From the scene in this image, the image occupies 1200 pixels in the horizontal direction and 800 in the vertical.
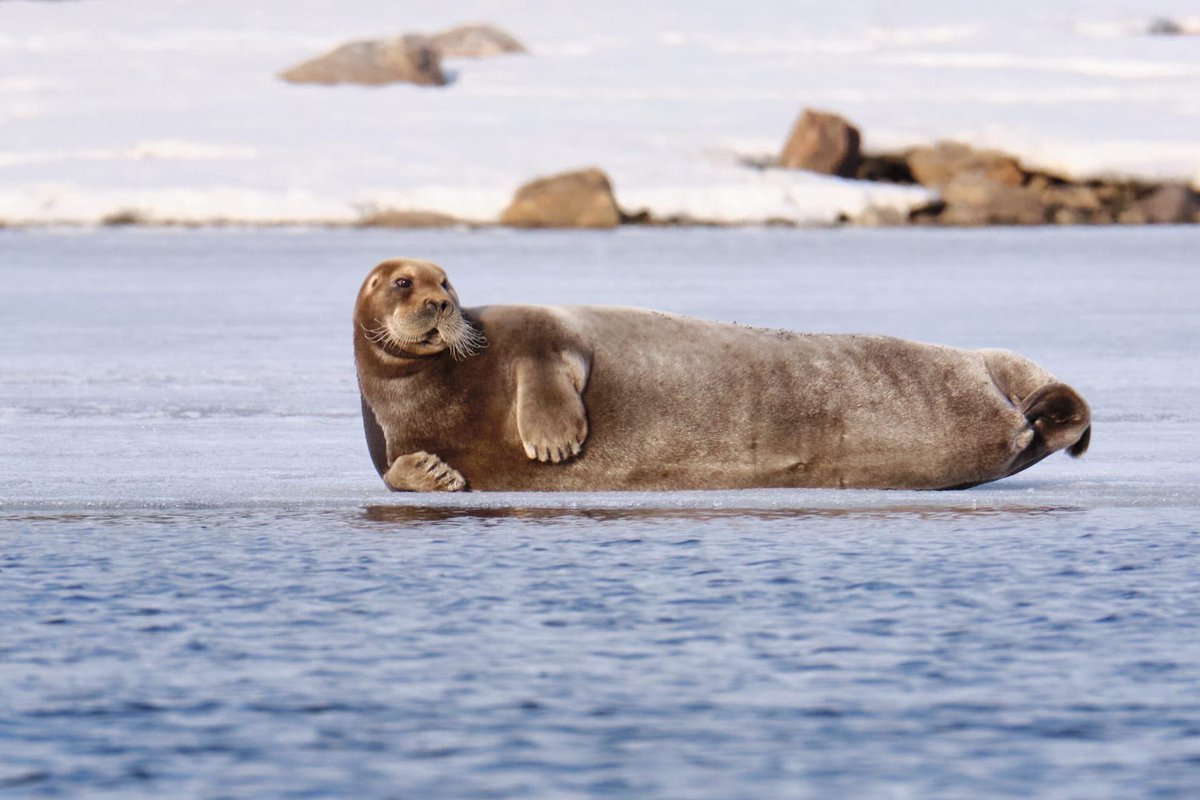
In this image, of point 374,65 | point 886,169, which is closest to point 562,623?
point 886,169

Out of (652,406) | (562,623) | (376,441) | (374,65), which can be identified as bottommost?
(562,623)

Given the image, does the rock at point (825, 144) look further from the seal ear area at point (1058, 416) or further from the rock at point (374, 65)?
the seal ear area at point (1058, 416)

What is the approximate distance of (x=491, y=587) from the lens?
214 inches

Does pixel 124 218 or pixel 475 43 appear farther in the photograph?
pixel 475 43

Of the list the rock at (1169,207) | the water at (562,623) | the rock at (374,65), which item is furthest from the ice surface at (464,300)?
the rock at (374,65)

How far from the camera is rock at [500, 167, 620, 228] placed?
3666cm

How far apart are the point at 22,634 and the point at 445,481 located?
2.22m

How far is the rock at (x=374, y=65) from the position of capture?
1983 inches

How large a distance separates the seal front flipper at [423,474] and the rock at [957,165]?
34226mm

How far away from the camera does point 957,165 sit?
135 ft

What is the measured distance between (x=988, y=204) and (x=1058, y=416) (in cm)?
3193

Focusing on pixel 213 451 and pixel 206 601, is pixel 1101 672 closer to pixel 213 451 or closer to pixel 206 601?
pixel 206 601

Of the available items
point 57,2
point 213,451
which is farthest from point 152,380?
point 57,2

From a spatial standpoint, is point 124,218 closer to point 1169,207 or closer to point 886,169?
point 886,169
